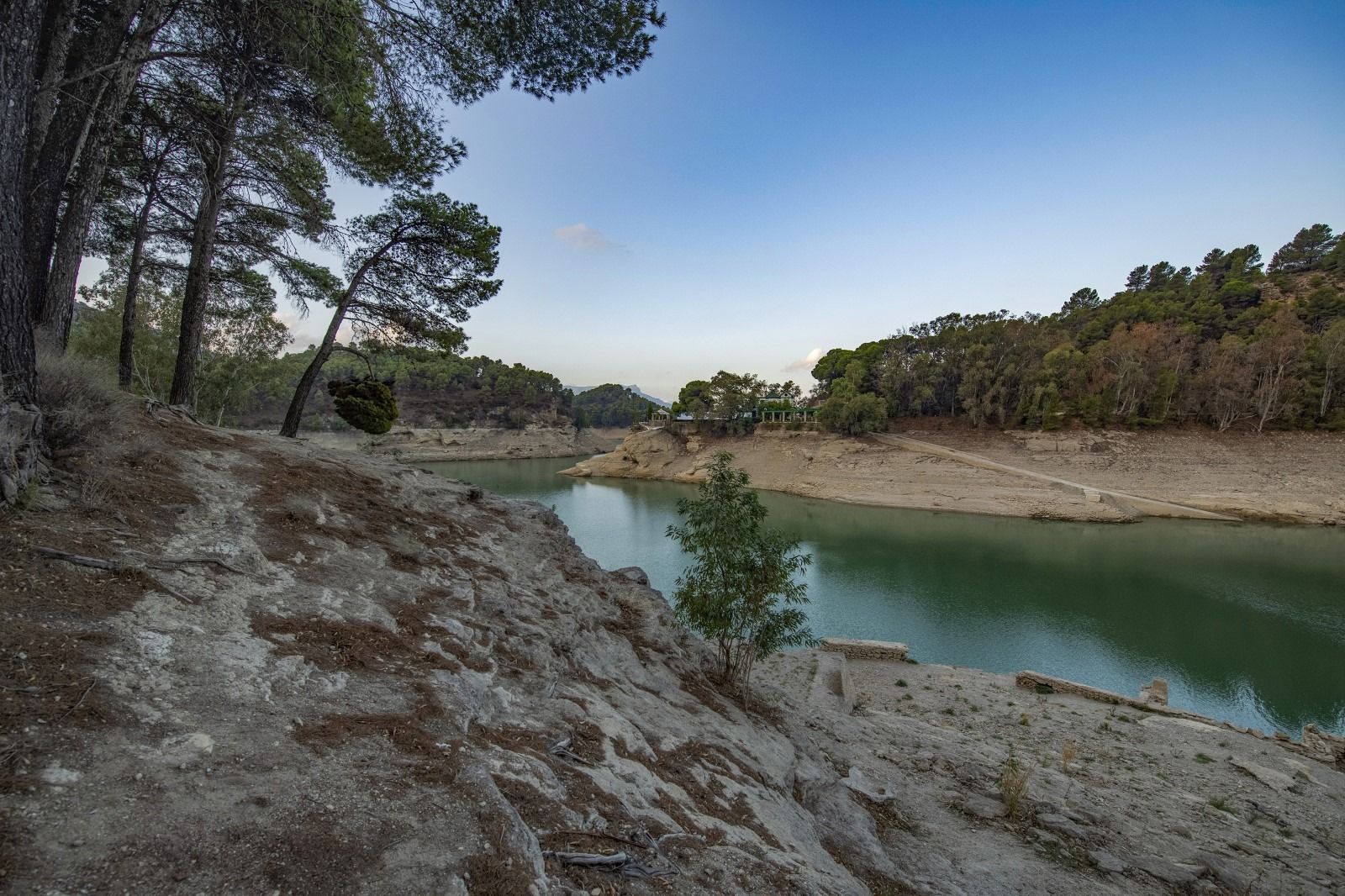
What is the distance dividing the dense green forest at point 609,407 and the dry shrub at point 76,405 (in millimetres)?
60409

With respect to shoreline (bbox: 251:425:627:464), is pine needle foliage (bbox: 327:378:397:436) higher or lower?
higher

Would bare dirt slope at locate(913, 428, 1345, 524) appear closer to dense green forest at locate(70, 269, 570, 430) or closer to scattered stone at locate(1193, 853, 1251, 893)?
scattered stone at locate(1193, 853, 1251, 893)

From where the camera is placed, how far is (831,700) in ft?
35.8

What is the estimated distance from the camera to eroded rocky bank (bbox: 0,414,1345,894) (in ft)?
7.04

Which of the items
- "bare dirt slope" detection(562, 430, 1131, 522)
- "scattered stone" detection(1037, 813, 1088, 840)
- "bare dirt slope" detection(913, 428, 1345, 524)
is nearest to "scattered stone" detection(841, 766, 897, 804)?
"scattered stone" detection(1037, 813, 1088, 840)

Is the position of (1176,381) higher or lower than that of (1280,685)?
higher

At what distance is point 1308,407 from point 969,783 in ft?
166

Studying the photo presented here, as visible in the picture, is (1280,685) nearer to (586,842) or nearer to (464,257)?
(586,842)

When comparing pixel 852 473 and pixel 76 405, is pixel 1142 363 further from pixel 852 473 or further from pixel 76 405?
pixel 76 405

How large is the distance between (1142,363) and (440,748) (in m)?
54.2

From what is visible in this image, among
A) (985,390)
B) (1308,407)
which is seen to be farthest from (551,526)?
(1308,407)

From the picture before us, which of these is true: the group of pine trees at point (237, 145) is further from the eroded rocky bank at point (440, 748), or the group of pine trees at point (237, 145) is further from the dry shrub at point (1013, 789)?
the dry shrub at point (1013, 789)

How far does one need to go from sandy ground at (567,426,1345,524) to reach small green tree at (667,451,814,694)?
31811 millimetres

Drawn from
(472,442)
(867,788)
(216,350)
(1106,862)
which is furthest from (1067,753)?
(472,442)
